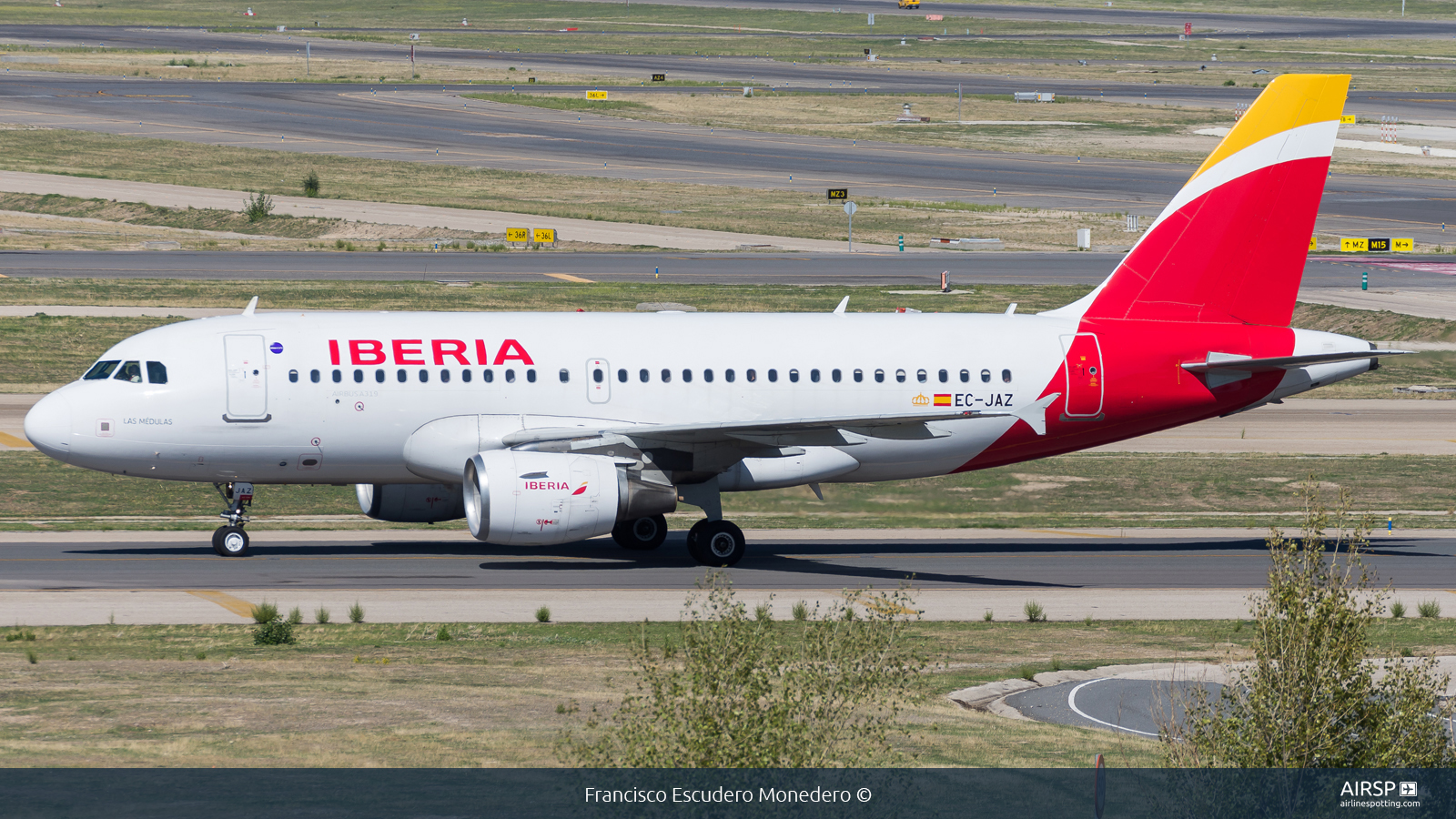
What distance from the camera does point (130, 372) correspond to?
1401 inches

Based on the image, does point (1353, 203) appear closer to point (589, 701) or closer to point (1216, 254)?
point (1216, 254)

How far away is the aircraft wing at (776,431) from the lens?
34.2 m

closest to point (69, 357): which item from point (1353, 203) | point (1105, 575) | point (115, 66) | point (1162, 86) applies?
point (1105, 575)

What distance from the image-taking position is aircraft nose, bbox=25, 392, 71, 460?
114 ft

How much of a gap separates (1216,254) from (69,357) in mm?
39982

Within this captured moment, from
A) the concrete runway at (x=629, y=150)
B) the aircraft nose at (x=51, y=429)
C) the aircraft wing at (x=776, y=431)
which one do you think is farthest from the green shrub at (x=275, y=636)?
the concrete runway at (x=629, y=150)

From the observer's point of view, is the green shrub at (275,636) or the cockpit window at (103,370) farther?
the cockpit window at (103,370)

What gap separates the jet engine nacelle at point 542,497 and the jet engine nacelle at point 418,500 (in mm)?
3177

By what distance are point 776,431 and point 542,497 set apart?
15.7 feet

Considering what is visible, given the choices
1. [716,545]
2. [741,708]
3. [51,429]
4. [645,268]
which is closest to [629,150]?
[645,268]

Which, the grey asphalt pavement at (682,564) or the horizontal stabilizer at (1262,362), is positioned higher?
the horizontal stabilizer at (1262,362)

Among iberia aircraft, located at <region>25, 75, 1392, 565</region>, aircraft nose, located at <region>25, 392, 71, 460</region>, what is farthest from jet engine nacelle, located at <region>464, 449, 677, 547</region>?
aircraft nose, located at <region>25, 392, 71, 460</region>

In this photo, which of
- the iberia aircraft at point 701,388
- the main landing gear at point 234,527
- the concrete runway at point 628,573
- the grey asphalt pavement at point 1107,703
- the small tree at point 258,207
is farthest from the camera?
the small tree at point 258,207

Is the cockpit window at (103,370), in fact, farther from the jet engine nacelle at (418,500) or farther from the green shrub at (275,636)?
the green shrub at (275,636)
